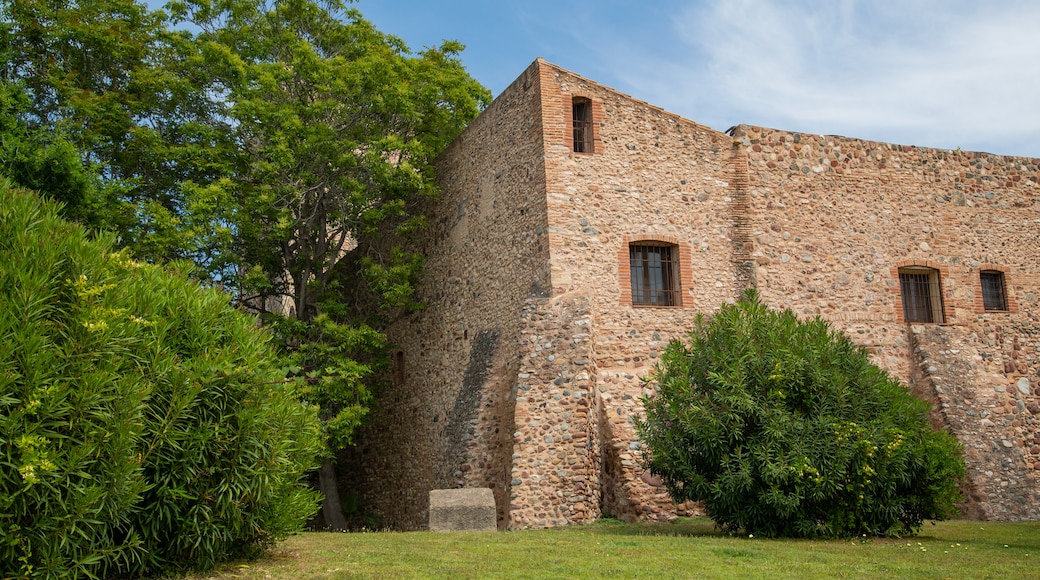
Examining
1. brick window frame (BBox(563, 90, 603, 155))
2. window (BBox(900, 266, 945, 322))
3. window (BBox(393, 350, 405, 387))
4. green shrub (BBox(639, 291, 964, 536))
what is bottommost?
green shrub (BBox(639, 291, 964, 536))

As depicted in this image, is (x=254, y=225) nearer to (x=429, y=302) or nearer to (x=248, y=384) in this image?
(x=429, y=302)

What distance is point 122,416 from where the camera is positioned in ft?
20.2

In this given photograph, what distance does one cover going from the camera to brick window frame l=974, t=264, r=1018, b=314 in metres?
17.1

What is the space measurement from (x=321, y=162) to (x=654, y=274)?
277 inches

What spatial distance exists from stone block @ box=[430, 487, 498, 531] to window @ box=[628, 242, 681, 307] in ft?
15.4

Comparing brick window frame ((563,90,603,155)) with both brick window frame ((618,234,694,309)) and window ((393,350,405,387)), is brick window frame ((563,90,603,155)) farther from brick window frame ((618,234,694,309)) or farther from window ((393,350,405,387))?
window ((393,350,405,387))

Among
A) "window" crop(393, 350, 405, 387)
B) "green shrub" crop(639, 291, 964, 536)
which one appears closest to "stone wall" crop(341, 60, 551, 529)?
"window" crop(393, 350, 405, 387)

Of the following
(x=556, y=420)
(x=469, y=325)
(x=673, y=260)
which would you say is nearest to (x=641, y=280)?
(x=673, y=260)

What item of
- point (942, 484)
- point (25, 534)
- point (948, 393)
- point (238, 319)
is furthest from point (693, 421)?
point (948, 393)

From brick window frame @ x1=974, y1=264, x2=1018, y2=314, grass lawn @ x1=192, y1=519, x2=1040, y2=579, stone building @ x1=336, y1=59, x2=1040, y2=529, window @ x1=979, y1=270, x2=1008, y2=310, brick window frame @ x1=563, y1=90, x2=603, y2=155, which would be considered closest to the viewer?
grass lawn @ x1=192, y1=519, x2=1040, y2=579

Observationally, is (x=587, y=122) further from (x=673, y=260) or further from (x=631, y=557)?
(x=631, y=557)

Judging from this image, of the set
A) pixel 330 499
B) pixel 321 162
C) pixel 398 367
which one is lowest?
pixel 330 499

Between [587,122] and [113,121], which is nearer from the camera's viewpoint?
[587,122]

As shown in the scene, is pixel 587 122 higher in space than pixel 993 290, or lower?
higher
